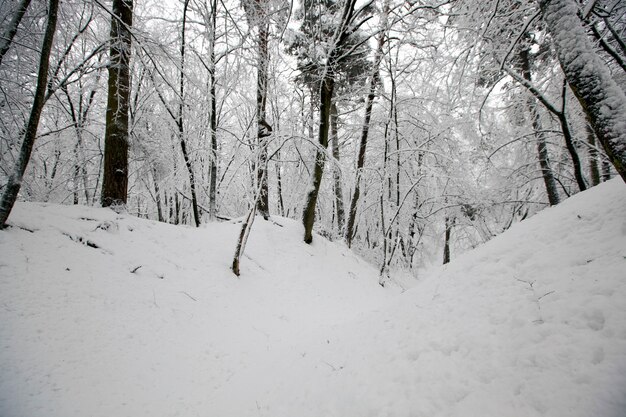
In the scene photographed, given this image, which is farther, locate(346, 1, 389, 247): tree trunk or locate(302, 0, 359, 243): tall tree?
locate(346, 1, 389, 247): tree trunk

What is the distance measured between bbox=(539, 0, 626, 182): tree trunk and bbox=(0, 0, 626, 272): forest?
0.05 ft

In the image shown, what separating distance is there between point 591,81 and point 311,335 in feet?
16.4

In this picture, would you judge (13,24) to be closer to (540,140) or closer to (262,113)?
(262,113)

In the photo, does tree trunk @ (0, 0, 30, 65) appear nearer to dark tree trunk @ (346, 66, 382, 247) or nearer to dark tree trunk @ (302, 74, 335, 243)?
dark tree trunk @ (302, 74, 335, 243)

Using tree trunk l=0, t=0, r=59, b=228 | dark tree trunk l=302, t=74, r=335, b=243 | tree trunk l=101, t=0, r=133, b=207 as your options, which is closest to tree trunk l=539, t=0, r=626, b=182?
dark tree trunk l=302, t=74, r=335, b=243

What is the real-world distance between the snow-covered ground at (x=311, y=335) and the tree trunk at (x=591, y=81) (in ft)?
3.23

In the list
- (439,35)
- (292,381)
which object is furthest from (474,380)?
(439,35)

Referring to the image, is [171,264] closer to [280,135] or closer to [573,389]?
[280,135]

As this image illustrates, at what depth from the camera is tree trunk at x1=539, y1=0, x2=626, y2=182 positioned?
97.2 inches

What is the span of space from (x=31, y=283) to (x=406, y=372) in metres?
4.56

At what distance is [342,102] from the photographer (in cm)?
1257

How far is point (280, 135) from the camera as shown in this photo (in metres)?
6.29

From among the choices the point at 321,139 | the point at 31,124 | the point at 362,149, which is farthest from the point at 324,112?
the point at 31,124

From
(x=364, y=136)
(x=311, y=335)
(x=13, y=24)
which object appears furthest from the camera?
(x=364, y=136)
